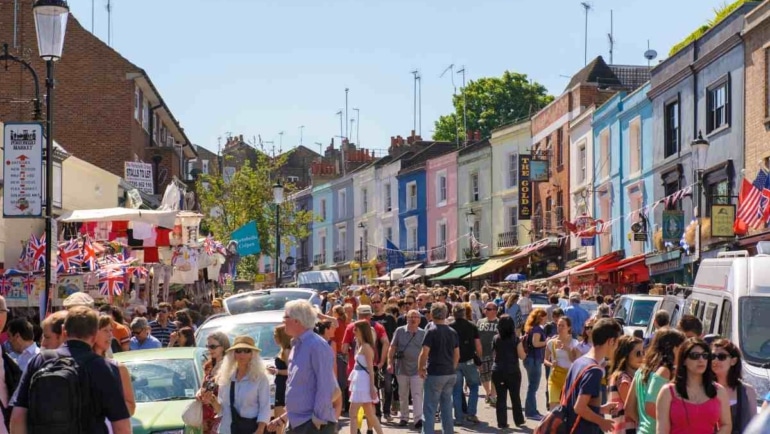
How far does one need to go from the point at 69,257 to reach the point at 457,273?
1402 inches

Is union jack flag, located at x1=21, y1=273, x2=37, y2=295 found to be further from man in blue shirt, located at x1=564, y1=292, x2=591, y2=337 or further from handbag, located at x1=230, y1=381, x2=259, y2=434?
handbag, located at x1=230, y1=381, x2=259, y2=434

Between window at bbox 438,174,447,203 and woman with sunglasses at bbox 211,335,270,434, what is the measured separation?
175 feet

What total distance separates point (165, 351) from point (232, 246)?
27.0 meters

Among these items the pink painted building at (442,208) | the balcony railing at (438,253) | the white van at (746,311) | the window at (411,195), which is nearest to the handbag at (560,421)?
the white van at (746,311)

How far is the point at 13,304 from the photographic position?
22.3 meters

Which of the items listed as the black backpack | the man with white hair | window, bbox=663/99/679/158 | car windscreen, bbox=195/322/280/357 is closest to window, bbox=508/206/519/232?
window, bbox=663/99/679/158

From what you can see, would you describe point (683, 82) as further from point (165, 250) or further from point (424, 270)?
point (424, 270)

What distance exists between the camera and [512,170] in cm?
5600

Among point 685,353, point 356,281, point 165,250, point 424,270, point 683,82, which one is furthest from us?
point 356,281

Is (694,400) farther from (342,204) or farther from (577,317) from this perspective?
(342,204)

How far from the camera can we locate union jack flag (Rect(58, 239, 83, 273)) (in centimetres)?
2326

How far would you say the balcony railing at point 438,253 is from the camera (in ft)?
207

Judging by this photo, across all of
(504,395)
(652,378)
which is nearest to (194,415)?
(652,378)

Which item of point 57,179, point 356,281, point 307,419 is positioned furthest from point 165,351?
point 356,281
